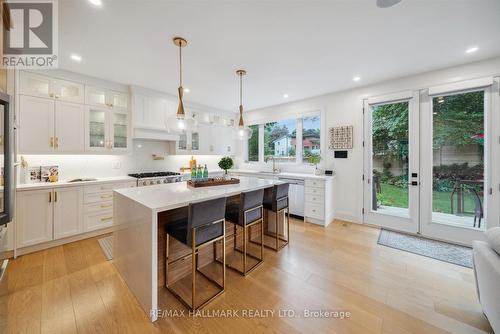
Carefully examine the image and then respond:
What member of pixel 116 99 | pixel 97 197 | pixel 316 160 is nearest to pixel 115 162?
pixel 97 197

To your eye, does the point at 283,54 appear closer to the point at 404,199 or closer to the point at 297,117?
the point at 297,117

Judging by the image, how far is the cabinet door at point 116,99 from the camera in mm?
3518

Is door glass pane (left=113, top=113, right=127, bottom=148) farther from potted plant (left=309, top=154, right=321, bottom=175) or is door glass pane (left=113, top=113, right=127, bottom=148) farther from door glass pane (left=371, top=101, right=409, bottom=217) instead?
door glass pane (left=371, top=101, right=409, bottom=217)

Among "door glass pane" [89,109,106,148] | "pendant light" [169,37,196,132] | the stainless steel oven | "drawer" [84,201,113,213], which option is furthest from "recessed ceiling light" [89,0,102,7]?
"drawer" [84,201,113,213]

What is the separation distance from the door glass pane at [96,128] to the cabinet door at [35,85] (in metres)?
0.56

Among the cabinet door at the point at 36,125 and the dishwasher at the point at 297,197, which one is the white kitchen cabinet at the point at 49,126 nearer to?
the cabinet door at the point at 36,125

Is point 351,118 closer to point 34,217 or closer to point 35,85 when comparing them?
point 35,85

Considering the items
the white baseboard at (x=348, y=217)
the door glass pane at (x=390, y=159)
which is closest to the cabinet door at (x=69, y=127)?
the white baseboard at (x=348, y=217)

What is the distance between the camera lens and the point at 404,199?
3.45m

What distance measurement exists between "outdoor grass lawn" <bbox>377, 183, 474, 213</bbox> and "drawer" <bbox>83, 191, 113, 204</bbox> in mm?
4976

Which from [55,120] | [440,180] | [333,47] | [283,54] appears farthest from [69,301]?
[440,180]

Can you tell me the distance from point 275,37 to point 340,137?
8.41 feet

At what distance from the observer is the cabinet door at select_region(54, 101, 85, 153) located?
118 inches

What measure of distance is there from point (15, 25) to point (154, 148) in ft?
8.82
